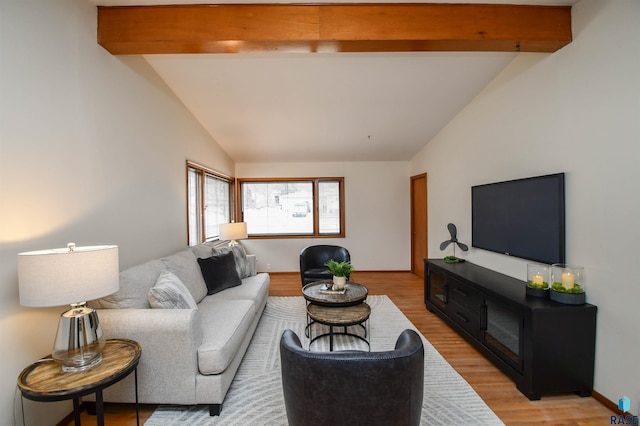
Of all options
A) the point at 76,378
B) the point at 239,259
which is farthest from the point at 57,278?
the point at 239,259

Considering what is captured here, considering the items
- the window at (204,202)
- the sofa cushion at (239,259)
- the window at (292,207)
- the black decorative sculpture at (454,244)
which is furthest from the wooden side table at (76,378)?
the window at (292,207)

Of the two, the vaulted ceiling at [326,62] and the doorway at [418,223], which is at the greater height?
the vaulted ceiling at [326,62]

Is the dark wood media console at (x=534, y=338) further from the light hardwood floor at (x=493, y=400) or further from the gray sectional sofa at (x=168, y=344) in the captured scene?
the gray sectional sofa at (x=168, y=344)

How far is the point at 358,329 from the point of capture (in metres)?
3.12

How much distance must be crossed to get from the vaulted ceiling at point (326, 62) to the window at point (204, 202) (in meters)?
0.67

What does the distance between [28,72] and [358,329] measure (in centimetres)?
341

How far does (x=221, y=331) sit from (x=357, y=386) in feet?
4.46

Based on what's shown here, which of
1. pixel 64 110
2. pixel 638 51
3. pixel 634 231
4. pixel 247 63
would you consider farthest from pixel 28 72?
pixel 634 231

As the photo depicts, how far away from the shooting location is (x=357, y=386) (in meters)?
1.05

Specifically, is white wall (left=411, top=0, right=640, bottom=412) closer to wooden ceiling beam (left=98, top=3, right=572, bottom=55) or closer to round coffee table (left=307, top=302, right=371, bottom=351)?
wooden ceiling beam (left=98, top=3, right=572, bottom=55)

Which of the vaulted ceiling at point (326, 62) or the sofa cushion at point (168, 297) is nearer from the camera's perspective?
the sofa cushion at point (168, 297)

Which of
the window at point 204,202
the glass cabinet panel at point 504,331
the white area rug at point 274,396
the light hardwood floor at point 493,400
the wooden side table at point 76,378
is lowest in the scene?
the light hardwood floor at point 493,400

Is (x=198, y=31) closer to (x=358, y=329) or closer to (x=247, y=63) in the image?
(x=247, y=63)

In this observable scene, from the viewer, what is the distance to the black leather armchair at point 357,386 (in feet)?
3.45
